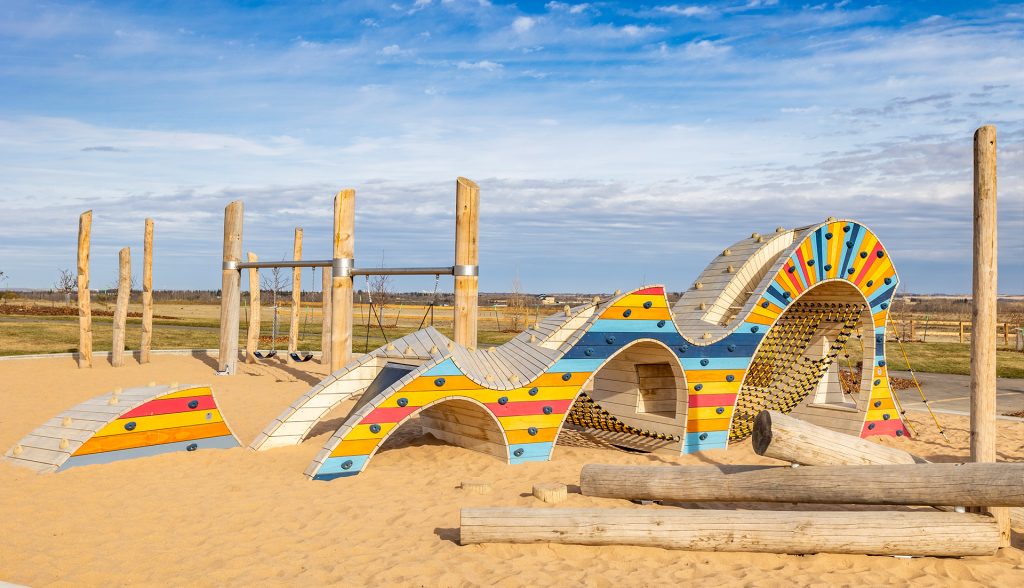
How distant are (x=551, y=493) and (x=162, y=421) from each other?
14.7ft

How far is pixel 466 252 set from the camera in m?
11.4

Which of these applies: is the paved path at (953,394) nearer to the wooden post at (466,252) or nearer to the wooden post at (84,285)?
the wooden post at (466,252)

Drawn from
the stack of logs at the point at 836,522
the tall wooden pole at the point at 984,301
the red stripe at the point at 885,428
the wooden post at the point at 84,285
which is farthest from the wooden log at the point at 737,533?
the wooden post at the point at 84,285

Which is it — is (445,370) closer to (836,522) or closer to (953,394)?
(836,522)

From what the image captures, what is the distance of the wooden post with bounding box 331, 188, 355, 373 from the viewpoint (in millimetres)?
13250

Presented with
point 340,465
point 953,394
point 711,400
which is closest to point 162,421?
point 340,465

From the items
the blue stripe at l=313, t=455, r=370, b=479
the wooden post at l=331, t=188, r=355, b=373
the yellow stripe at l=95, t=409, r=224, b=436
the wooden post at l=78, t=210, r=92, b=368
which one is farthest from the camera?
the wooden post at l=78, t=210, r=92, b=368

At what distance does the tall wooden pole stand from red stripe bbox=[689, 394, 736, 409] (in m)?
3.44

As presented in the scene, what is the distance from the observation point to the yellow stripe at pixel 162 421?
8.41 m

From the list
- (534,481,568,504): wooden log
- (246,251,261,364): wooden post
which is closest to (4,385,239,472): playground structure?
(534,481,568,504): wooden log

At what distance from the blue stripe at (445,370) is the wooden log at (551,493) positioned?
1710mm

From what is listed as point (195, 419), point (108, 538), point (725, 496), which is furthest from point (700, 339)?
point (108, 538)

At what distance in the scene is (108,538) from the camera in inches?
243

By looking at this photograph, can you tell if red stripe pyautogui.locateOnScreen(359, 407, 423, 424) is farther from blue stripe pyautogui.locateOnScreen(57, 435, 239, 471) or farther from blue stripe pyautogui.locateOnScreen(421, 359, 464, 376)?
blue stripe pyautogui.locateOnScreen(57, 435, 239, 471)
